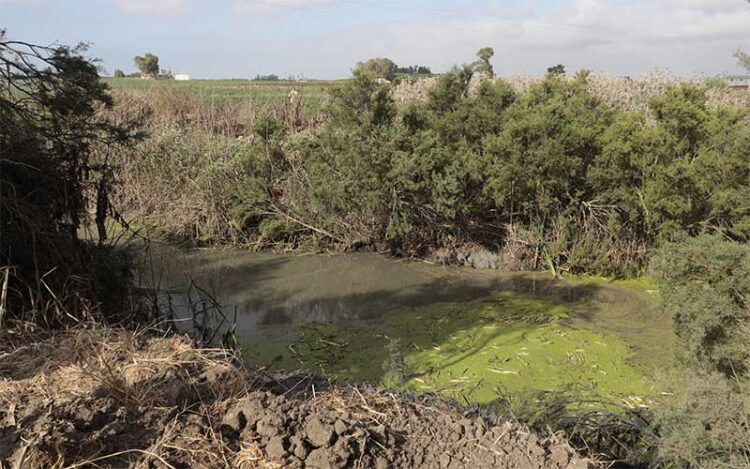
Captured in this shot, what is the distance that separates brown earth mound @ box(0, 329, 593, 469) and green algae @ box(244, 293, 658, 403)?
8.66 ft

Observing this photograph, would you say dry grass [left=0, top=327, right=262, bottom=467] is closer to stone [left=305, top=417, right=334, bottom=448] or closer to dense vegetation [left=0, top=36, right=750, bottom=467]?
stone [left=305, top=417, right=334, bottom=448]

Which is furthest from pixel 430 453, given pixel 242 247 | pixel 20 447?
pixel 242 247

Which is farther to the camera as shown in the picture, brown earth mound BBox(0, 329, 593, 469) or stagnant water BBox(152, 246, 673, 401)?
stagnant water BBox(152, 246, 673, 401)

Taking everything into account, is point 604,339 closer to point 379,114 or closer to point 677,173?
point 677,173

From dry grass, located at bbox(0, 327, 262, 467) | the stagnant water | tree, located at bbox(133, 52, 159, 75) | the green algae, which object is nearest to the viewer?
dry grass, located at bbox(0, 327, 262, 467)

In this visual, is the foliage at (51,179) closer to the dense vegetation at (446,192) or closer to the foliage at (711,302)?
the dense vegetation at (446,192)

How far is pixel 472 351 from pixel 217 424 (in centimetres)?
459

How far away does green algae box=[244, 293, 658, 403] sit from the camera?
5.76m

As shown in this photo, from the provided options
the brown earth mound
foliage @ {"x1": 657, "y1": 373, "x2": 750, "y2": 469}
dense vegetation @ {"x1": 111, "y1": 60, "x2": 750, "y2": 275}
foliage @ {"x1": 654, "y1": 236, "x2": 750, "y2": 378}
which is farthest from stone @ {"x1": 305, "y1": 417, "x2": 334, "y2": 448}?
dense vegetation @ {"x1": 111, "y1": 60, "x2": 750, "y2": 275}

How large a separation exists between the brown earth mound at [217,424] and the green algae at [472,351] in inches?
104

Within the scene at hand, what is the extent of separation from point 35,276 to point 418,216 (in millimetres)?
6484

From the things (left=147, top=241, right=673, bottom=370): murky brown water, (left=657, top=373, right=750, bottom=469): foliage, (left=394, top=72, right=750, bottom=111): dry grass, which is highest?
(left=394, top=72, right=750, bottom=111): dry grass

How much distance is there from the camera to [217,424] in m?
2.36

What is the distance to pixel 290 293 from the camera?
9086mm
